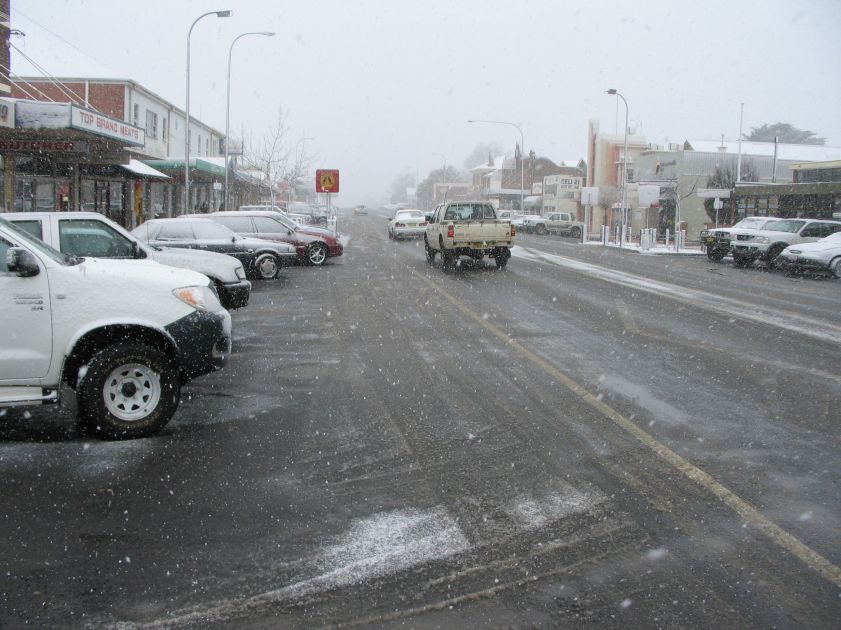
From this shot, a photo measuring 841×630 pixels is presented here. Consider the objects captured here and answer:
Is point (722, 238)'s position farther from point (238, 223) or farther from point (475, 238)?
point (238, 223)

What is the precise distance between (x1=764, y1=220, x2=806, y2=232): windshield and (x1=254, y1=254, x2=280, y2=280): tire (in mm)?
17396

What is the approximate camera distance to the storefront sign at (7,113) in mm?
16234

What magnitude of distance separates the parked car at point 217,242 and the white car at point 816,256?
15169 millimetres

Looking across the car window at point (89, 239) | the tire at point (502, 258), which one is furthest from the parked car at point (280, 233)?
the car window at point (89, 239)

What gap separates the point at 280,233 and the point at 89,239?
450 inches

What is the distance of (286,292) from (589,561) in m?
13.8

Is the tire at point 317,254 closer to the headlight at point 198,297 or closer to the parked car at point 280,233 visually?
the parked car at point 280,233

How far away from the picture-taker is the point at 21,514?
472 centimetres

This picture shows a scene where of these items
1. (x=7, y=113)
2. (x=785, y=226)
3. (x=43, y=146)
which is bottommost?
(x=785, y=226)

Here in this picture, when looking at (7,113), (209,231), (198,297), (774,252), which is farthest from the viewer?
(774,252)

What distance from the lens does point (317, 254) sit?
2470 centimetres

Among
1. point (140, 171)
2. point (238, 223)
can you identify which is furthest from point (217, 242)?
point (140, 171)

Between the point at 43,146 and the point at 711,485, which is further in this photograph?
the point at 43,146

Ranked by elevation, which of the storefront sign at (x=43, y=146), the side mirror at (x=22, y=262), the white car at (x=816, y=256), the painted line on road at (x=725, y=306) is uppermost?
the storefront sign at (x=43, y=146)
